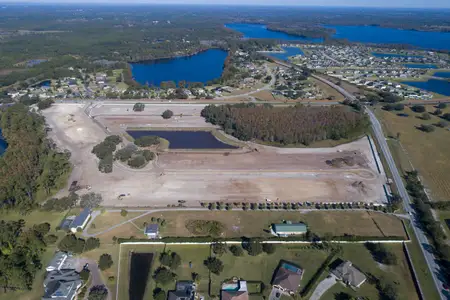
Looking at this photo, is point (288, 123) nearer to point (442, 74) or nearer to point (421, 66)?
point (442, 74)

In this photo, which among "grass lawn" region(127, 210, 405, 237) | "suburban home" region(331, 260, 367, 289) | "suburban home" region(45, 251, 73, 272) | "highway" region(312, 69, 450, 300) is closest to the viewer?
"suburban home" region(331, 260, 367, 289)

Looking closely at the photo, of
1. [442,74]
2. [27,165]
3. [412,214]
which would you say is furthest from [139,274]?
[442,74]

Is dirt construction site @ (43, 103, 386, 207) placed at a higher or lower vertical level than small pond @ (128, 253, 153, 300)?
higher

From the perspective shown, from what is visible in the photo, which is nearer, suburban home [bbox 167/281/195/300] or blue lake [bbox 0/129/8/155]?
suburban home [bbox 167/281/195/300]

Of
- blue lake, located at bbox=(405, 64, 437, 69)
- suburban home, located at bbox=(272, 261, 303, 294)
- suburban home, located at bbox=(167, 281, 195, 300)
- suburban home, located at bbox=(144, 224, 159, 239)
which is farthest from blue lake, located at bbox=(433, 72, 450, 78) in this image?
suburban home, located at bbox=(167, 281, 195, 300)

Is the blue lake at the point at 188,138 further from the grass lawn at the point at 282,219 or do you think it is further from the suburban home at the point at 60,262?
the suburban home at the point at 60,262

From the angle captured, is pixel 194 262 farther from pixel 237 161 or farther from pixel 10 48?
pixel 10 48

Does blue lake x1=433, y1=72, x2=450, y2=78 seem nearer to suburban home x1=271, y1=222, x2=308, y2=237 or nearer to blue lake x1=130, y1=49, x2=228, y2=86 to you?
blue lake x1=130, y1=49, x2=228, y2=86

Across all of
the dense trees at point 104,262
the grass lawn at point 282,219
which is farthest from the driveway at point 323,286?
the dense trees at point 104,262
